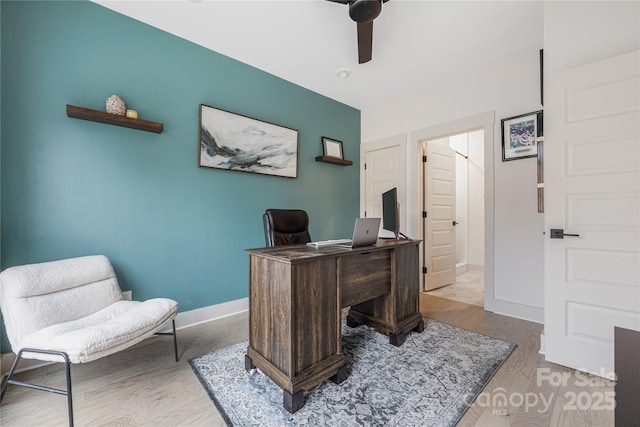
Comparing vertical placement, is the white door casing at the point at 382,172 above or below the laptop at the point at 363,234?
above

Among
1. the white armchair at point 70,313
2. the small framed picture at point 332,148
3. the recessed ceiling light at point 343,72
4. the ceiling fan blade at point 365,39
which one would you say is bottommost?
the white armchair at point 70,313

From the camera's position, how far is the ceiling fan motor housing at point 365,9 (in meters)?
1.66

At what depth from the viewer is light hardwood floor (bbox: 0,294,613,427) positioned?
1.35m

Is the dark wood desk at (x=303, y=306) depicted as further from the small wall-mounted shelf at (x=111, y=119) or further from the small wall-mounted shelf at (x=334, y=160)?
the small wall-mounted shelf at (x=334, y=160)

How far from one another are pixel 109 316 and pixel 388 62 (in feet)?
11.0

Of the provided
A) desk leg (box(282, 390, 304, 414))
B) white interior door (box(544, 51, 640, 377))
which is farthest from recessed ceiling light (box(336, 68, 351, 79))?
desk leg (box(282, 390, 304, 414))

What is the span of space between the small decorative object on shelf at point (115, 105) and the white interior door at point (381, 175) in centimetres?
310

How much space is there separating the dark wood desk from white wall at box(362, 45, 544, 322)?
1575 mm

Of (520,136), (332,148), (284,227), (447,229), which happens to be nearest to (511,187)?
(520,136)

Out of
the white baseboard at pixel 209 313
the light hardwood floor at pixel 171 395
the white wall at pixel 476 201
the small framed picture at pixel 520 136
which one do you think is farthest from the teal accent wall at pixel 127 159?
the white wall at pixel 476 201

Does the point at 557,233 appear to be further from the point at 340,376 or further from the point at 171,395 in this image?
the point at 171,395

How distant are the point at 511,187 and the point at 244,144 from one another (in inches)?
112

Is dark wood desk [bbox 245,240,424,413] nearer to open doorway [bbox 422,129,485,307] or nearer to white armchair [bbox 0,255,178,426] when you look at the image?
white armchair [bbox 0,255,178,426]

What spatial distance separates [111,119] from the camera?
6.59 ft
